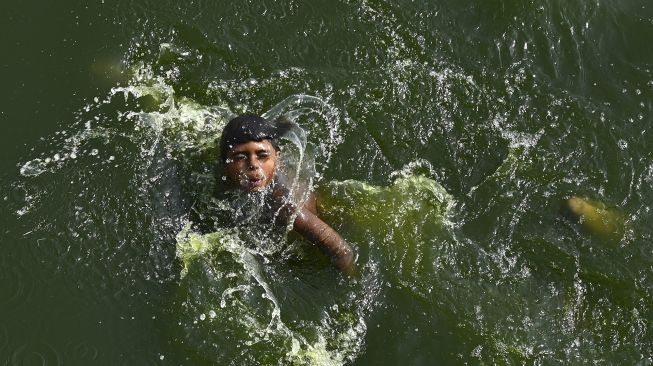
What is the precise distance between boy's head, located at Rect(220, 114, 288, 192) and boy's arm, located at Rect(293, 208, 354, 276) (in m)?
0.39

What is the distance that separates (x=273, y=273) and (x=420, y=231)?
1.11 m

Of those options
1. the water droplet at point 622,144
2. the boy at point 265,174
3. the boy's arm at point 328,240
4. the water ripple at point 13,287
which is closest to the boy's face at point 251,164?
the boy at point 265,174

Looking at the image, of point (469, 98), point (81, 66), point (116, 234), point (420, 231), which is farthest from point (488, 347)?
point (81, 66)

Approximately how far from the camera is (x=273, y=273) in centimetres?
533

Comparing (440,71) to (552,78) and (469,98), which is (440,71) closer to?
(469,98)

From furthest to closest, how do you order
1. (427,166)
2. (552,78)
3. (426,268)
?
(552,78) < (427,166) < (426,268)

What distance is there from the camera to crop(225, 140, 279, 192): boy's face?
16.8 ft

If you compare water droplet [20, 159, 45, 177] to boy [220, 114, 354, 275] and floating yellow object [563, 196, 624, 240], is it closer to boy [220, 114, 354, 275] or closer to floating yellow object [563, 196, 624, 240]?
boy [220, 114, 354, 275]

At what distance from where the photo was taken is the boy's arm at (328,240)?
205 inches

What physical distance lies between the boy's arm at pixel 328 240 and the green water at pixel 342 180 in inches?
3.8

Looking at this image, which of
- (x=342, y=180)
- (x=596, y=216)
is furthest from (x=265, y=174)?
(x=596, y=216)

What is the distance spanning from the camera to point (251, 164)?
5.13 meters

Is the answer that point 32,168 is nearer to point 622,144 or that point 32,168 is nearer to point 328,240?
point 328,240

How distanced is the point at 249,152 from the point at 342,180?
3.24 ft
